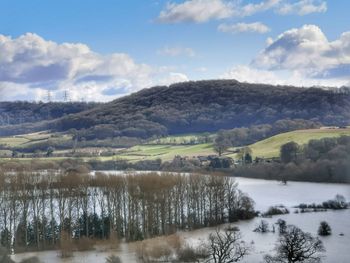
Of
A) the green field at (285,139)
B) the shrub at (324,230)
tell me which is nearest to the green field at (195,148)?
the green field at (285,139)

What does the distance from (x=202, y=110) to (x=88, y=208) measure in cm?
12392

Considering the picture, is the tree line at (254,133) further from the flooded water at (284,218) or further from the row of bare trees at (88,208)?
the row of bare trees at (88,208)

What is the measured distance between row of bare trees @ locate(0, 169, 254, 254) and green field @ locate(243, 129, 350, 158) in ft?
162

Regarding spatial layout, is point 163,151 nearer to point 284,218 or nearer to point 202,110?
point 202,110

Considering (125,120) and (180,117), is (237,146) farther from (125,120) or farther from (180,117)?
(125,120)

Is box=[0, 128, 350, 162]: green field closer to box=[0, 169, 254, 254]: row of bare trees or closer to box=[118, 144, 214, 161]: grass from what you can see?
box=[118, 144, 214, 161]: grass

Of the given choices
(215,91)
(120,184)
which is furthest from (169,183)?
(215,91)

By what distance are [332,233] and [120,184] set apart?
47.9 feet

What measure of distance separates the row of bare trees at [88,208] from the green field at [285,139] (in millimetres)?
49416

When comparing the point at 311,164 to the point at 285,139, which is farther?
the point at 285,139

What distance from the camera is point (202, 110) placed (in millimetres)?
163500

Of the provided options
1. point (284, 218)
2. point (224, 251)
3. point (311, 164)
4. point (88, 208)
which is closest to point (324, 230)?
point (284, 218)

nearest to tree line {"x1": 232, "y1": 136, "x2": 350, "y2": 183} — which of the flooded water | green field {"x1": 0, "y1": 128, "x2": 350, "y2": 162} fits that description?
the flooded water

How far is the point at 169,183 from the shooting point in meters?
41.7
